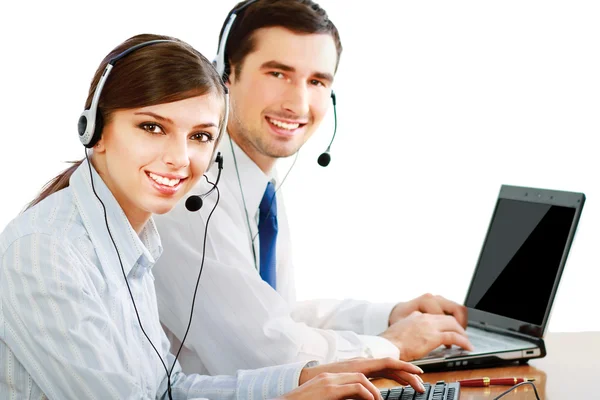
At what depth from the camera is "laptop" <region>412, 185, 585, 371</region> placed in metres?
1.66

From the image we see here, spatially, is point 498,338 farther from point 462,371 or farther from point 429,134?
point 429,134

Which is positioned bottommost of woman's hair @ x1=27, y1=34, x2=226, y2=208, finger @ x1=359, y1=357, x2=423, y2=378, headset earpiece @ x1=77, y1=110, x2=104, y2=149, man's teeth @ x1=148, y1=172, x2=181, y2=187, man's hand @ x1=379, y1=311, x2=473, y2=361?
man's hand @ x1=379, y1=311, x2=473, y2=361

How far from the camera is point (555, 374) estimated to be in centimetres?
159

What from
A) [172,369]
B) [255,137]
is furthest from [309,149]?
[172,369]

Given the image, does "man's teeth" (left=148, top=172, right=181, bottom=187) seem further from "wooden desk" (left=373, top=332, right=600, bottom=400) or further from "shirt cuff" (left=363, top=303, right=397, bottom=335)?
"shirt cuff" (left=363, top=303, right=397, bottom=335)

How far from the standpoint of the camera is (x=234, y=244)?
1664 millimetres

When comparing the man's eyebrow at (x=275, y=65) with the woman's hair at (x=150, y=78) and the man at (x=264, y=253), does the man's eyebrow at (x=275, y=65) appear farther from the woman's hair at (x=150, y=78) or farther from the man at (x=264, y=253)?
the woman's hair at (x=150, y=78)

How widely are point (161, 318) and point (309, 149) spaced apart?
207 cm

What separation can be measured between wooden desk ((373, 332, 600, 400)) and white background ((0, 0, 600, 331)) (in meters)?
1.88

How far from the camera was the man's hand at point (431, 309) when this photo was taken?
1.86 meters

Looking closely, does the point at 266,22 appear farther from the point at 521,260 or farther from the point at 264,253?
the point at 521,260

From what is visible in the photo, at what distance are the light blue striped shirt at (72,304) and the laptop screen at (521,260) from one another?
84cm

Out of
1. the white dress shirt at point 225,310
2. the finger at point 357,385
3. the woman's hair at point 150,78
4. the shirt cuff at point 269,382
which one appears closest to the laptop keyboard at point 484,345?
the white dress shirt at point 225,310

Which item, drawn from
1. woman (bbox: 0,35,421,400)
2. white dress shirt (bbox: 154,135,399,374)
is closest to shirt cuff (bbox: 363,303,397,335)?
white dress shirt (bbox: 154,135,399,374)
